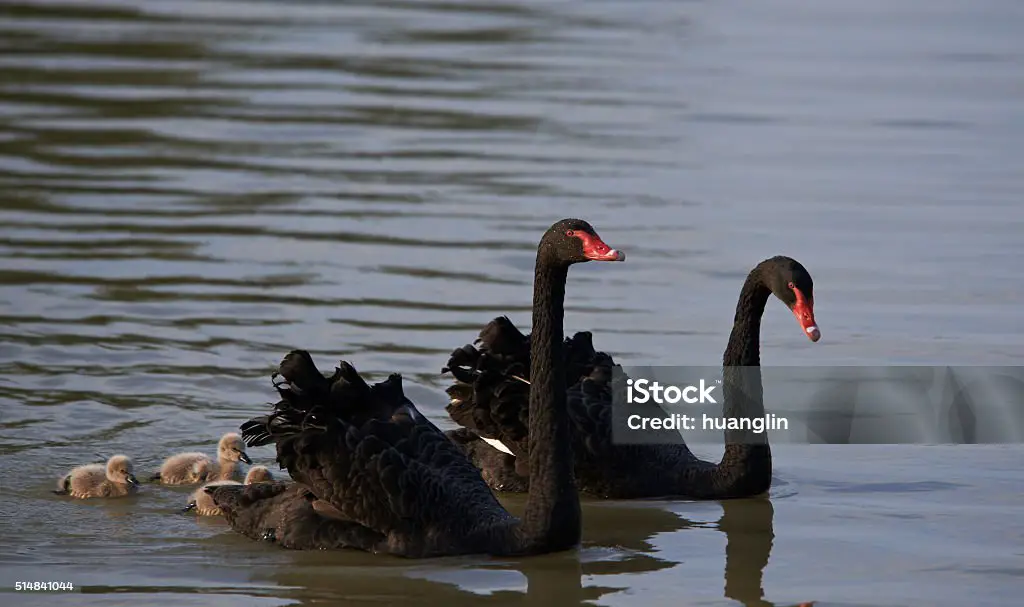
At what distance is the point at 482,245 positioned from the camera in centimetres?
1312

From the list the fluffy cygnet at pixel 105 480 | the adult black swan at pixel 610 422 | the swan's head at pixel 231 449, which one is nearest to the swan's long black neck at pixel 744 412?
the adult black swan at pixel 610 422

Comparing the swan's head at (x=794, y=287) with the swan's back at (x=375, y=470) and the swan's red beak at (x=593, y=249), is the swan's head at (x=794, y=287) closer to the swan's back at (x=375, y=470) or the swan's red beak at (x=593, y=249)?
the swan's red beak at (x=593, y=249)

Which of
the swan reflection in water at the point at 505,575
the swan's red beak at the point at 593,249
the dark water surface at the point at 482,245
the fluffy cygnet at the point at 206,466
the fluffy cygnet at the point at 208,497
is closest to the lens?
the swan reflection in water at the point at 505,575

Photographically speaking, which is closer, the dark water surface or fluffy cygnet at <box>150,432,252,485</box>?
the dark water surface

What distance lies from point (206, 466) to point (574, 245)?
2308 mm

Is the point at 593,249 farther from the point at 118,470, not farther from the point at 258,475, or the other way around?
the point at 118,470

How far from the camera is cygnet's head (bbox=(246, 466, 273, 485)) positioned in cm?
843

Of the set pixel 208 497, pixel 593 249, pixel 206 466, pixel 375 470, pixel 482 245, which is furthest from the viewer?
pixel 482 245

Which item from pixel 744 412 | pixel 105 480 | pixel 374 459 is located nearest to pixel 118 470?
pixel 105 480

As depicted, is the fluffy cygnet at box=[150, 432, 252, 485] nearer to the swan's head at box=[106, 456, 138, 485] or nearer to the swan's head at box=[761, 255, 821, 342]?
the swan's head at box=[106, 456, 138, 485]

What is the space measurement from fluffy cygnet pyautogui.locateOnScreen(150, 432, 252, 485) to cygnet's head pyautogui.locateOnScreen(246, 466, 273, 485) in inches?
9.0

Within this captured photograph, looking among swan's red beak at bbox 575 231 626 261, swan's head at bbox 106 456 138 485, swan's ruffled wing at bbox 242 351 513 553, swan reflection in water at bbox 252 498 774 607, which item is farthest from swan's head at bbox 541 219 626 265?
swan's head at bbox 106 456 138 485

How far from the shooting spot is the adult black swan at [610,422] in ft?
28.8

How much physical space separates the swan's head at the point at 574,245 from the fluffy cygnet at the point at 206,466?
6.96ft
